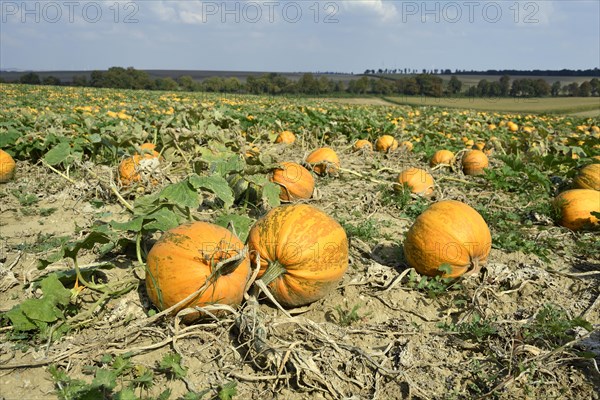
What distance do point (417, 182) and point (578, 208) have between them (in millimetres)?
1741

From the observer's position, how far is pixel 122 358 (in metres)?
2.29

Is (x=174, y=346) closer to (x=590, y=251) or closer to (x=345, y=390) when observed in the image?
(x=345, y=390)

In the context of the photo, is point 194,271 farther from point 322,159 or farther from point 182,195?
point 322,159

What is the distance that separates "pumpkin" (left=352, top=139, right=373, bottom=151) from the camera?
28.3 feet

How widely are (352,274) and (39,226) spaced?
330 centimetres

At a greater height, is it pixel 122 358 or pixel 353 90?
pixel 353 90

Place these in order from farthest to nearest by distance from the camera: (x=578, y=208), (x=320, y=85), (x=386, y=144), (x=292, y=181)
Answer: (x=320, y=85) < (x=386, y=144) < (x=292, y=181) < (x=578, y=208)

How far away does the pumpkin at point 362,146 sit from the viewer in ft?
28.3

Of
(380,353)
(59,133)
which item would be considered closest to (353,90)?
(59,133)

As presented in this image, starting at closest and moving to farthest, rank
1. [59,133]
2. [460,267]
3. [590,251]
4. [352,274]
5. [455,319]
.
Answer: [455,319] < [460,267] < [352,274] < [590,251] < [59,133]

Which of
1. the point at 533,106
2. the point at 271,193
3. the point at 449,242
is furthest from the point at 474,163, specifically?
the point at 533,106

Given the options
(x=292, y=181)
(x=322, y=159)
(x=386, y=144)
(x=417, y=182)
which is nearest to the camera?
(x=292, y=181)

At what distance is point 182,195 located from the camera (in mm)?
2883

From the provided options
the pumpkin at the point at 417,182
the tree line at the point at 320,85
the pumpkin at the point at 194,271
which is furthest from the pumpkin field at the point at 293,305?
the tree line at the point at 320,85
